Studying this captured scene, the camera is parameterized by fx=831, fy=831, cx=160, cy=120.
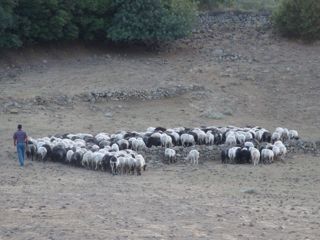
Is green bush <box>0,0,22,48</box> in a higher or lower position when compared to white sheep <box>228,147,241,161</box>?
higher

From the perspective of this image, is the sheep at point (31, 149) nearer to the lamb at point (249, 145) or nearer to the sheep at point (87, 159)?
the sheep at point (87, 159)

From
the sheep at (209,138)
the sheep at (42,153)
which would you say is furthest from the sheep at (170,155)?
the sheep at (42,153)

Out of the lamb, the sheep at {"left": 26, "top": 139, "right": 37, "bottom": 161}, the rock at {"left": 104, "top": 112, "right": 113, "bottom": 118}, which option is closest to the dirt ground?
the rock at {"left": 104, "top": 112, "right": 113, "bottom": 118}

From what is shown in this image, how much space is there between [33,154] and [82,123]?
6.10m

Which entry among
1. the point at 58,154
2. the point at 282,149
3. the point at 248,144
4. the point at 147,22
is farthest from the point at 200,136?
the point at 147,22

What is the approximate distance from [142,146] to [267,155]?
384 cm

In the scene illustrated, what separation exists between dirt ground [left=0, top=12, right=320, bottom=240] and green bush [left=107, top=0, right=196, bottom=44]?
118 centimetres

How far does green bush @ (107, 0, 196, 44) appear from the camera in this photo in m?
38.9

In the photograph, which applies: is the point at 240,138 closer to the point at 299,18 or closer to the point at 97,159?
the point at 97,159

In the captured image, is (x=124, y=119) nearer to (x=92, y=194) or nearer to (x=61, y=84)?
(x=61, y=84)

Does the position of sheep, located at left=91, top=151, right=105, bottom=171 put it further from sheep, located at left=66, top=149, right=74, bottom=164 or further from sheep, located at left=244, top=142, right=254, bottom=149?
sheep, located at left=244, top=142, right=254, bottom=149

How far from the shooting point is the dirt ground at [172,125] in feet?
52.0

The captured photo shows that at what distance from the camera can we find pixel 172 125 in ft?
103

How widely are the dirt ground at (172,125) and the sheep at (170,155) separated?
1.20ft
